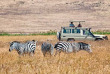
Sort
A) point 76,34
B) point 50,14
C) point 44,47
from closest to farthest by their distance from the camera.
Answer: point 44,47
point 76,34
point 50,14

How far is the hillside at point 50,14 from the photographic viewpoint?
92.8 meters

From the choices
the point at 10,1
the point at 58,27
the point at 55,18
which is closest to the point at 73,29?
the point at 58,27

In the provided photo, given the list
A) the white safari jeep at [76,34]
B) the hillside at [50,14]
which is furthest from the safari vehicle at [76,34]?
the hillside at [50,14]

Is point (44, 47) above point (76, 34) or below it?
above

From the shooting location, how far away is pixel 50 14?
103375 mm

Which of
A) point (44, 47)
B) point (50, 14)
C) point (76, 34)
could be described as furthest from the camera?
point (50, 14)

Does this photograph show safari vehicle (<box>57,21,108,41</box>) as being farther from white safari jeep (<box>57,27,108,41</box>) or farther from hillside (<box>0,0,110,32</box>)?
hillside (<box>0,0,110,32</box>)

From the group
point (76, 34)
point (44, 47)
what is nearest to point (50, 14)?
point (76, 34)

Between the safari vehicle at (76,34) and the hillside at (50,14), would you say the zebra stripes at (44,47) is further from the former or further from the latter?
the hillside at (50,14)

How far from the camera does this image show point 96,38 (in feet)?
112

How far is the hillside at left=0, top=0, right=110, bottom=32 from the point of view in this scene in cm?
9275

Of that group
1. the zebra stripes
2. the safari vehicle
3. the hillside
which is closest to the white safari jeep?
the safari vehicle

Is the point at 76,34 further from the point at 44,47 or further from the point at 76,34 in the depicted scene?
the point at 44,47

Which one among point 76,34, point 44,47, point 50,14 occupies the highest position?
point 44,47
